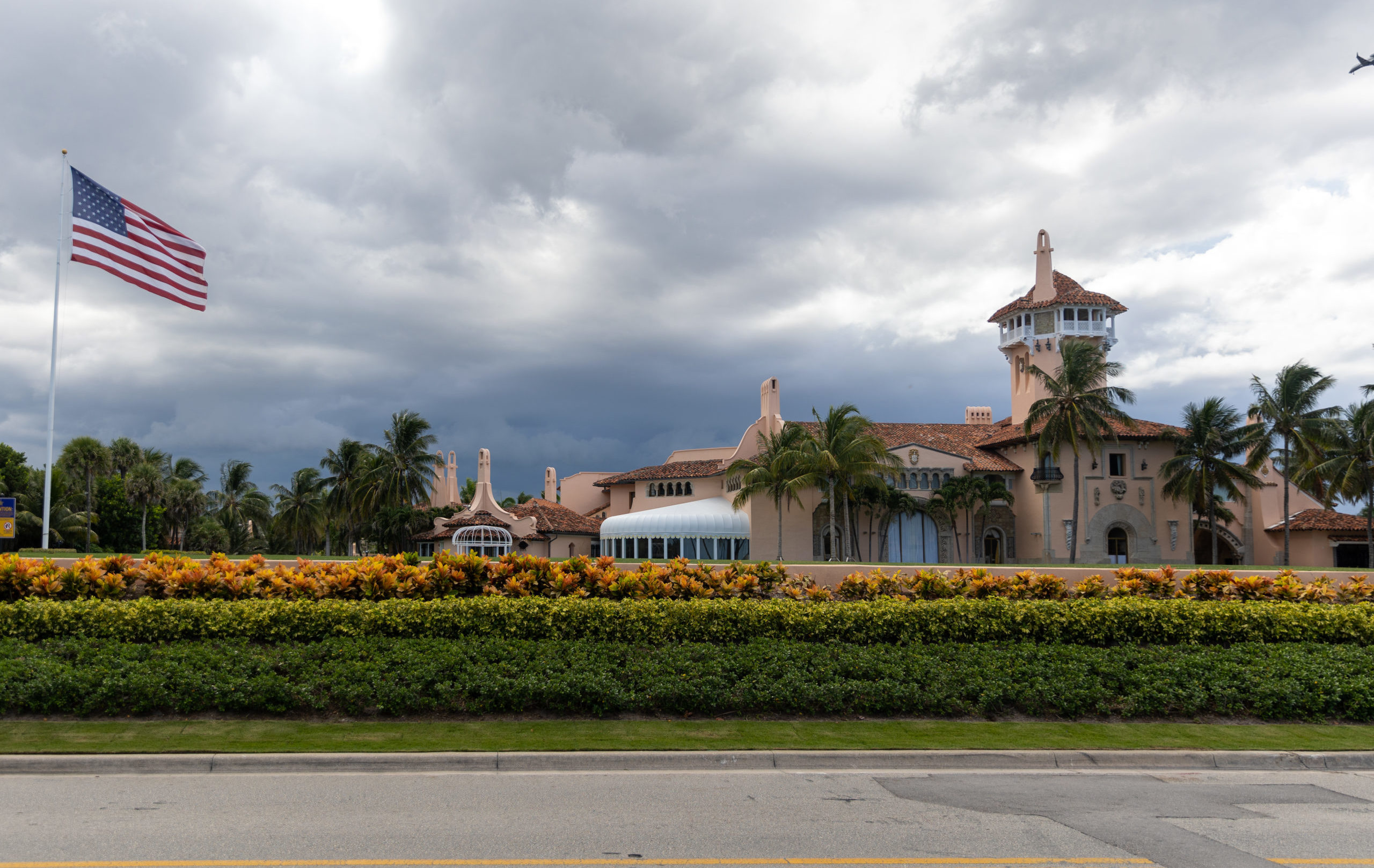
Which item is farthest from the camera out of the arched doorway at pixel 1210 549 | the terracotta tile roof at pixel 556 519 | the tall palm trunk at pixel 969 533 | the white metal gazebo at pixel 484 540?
the arched doorway at pixel 1210 549

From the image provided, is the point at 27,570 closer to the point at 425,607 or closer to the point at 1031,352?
the point at 425,607

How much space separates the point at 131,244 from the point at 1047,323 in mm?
47281

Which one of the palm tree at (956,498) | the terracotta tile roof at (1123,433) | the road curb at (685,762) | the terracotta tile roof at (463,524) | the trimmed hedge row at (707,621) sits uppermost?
Result: the terracotta tile roof at (1123,433)

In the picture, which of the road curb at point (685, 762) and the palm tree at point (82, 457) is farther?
the palm tree at point (82, 457)

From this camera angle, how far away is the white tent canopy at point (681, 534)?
150ft

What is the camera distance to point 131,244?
2077 centimetres

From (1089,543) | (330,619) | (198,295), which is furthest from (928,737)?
(1089,543)

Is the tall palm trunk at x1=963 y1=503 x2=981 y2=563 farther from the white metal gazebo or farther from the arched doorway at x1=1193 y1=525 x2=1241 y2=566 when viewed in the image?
the white metal gazebo

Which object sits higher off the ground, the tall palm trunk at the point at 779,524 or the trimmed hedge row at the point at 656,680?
the tall palm trunk at the point at 779,524

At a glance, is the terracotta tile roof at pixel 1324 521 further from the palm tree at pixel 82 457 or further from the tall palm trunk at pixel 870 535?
the palm tree at pixel 82 457

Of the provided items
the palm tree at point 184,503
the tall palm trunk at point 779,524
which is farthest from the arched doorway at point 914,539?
the palm tree at point 184,503

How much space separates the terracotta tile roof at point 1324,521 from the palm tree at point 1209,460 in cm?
314

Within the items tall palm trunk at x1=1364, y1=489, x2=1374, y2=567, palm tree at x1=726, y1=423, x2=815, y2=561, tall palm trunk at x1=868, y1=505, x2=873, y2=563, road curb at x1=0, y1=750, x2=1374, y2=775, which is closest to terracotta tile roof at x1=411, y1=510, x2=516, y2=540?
palm tree at x1=726, y1=423, x2=815, y2=561

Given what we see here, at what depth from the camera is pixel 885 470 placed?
45.1m
